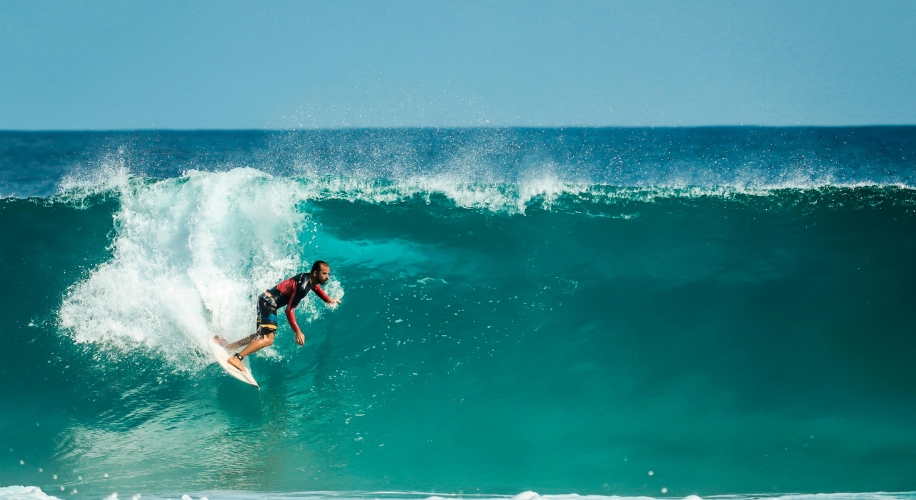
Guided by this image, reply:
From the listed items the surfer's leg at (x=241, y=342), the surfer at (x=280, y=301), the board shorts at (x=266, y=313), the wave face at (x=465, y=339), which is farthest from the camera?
the surfer's leg at (x=241, y=342)

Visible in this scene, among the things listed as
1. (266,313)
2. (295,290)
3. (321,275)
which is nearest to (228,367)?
(266,313)

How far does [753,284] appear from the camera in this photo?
743 centimetres

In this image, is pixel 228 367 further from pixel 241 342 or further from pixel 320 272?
pixel 320 272

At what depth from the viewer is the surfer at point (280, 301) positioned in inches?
210

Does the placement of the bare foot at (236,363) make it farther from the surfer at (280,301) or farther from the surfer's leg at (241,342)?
the surfer's leg at (241,342)

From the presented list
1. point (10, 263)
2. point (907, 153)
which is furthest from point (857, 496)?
point (907, 153)

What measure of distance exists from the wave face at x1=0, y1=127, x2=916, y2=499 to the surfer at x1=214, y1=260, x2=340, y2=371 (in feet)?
1.63

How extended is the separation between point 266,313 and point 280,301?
0.16 m

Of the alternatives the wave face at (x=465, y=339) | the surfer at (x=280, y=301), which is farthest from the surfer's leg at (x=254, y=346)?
the wave face at (x=465, y=339)

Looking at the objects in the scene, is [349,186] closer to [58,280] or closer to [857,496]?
[58,280]

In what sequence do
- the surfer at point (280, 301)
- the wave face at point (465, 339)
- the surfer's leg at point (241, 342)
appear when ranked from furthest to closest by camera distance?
the surfer's leg at point (241, 342), the surfer at point (280, 301), the wave face at point (465, 339)

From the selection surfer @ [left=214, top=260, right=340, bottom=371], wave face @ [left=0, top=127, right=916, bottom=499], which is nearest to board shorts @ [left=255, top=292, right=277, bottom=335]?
surfer @ [left=214, top=260, right=340, bottom=371]

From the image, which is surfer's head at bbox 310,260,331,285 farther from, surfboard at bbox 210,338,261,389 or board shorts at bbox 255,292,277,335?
surfboard at bbox 210,338,261,389

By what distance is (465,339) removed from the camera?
664 cm
